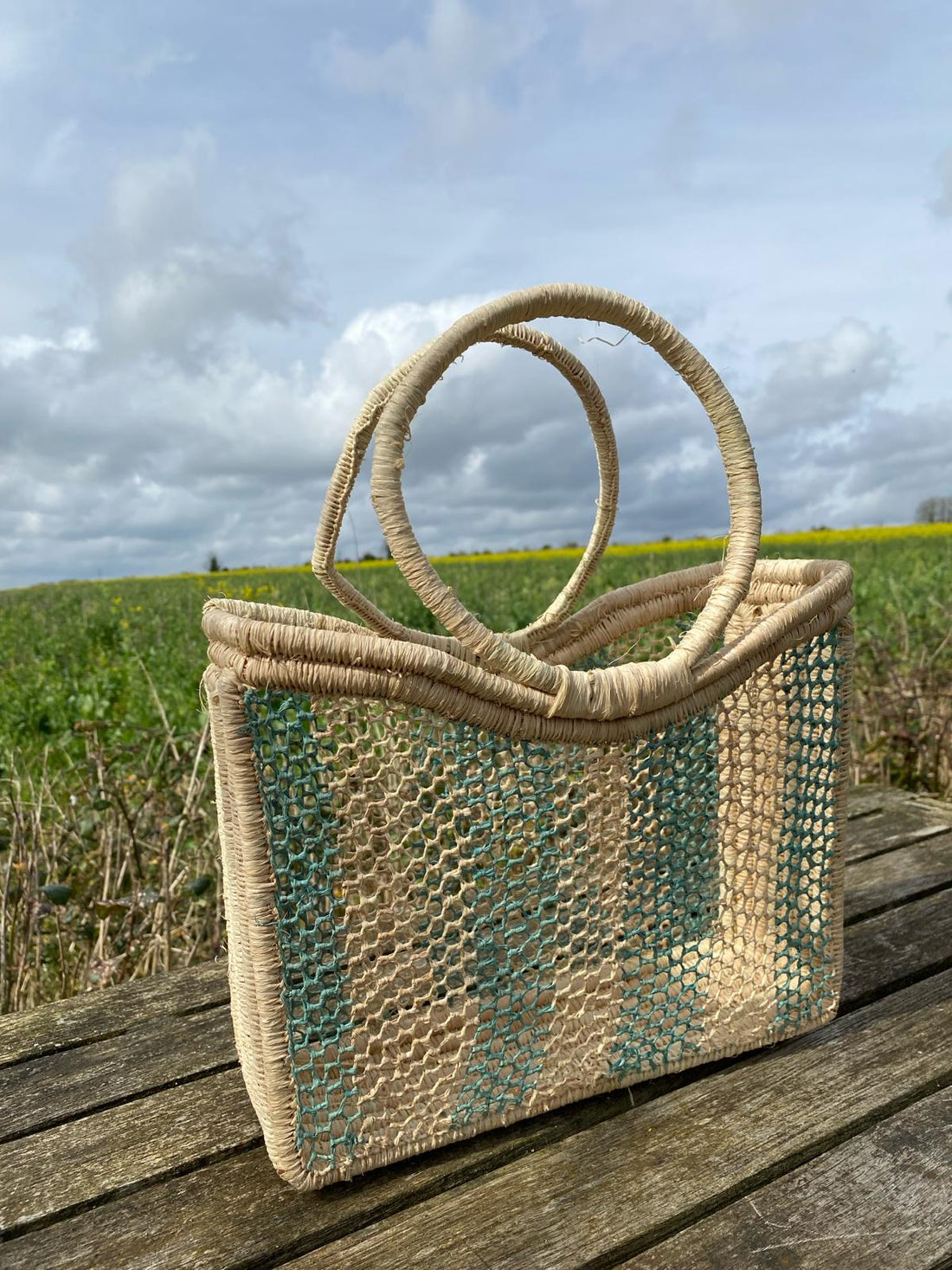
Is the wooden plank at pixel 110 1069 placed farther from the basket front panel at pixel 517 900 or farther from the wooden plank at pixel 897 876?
the wooden plank at pixel 897 876

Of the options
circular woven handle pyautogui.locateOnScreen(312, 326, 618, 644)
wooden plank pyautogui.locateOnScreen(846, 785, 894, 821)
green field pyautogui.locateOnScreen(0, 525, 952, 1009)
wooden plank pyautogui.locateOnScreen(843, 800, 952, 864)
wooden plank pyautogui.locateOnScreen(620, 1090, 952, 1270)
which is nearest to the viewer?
wooden plank pyautogui.locateOnScreen(620, 1090, 952, 1270)

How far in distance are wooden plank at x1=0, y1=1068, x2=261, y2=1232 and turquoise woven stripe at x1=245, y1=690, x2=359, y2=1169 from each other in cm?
14

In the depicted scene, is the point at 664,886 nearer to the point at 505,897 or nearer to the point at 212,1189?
the point at 505,897

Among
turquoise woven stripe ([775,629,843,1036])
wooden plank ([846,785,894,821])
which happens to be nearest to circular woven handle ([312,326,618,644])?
turquoise woven stripe ([775,629,843,1036])

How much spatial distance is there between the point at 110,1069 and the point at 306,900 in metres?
0.53

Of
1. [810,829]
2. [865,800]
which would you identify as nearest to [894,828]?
[865,800]

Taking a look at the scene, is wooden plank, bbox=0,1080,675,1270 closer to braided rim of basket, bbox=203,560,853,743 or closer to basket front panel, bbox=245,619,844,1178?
basket front panel, bbox=245,619,844,1178

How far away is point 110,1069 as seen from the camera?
54.5 inches

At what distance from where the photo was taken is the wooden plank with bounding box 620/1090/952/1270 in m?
1.00

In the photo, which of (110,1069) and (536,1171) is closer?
(536,1171)

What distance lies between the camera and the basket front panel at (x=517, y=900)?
113 centimetres

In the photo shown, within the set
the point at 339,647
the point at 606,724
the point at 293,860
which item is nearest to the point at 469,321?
the point at 339,647

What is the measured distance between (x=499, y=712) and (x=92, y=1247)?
2.40 feet

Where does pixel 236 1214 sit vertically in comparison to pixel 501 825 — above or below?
below
